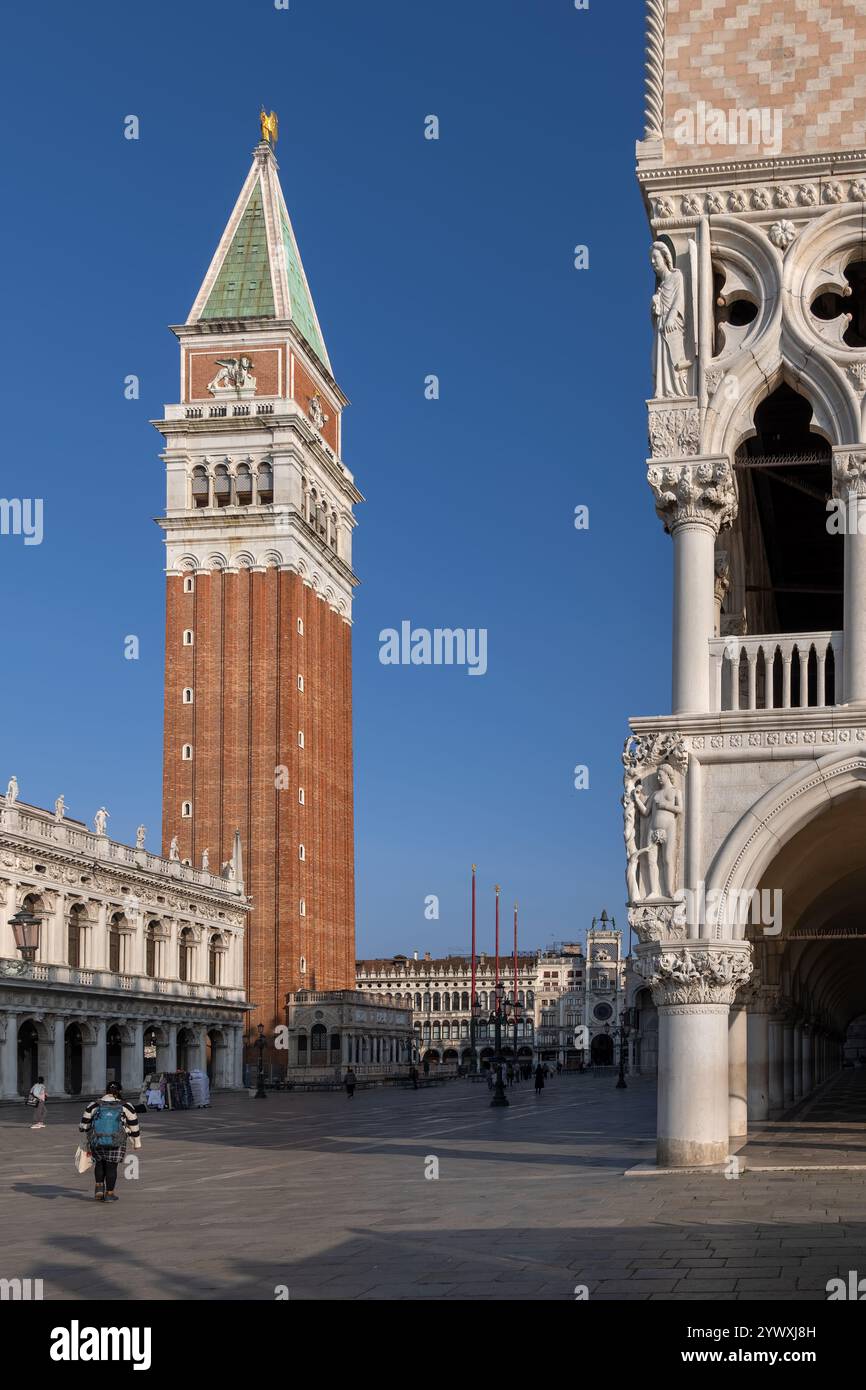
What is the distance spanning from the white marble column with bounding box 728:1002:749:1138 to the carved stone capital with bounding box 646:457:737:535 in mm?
7118

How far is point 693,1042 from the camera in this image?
1922cm

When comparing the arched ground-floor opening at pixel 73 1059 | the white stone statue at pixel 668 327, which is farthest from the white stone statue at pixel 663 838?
the arched ground-floor opening at pixel 73 1059

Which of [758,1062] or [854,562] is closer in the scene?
[854,562]

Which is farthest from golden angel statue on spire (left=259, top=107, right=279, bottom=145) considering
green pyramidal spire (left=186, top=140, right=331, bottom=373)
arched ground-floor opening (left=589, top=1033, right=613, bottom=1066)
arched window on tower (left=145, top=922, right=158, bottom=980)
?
arched ground-floor opening (left=589, top=1033, right=613, bottom=1066)

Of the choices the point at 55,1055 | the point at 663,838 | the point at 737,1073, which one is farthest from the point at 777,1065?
the point at 55,1055

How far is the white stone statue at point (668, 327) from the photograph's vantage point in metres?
20.9

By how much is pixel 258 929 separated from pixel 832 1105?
2398 inches

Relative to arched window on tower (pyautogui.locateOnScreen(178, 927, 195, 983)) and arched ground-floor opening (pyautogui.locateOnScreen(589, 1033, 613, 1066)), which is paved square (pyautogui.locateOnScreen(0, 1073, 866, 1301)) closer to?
arched window on tower (pyautogui.locateOnScreen(178, 927, 195, 983))

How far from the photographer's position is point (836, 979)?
139ft

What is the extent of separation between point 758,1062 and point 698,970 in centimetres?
834

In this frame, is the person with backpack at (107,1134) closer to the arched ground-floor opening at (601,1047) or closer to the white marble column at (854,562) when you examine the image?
the white marble column at (854,562)

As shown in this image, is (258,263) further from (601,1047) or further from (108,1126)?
(601,1047)

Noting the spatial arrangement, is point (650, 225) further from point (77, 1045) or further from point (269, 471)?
point (269, 471)

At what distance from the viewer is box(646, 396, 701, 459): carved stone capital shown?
67.5ft
